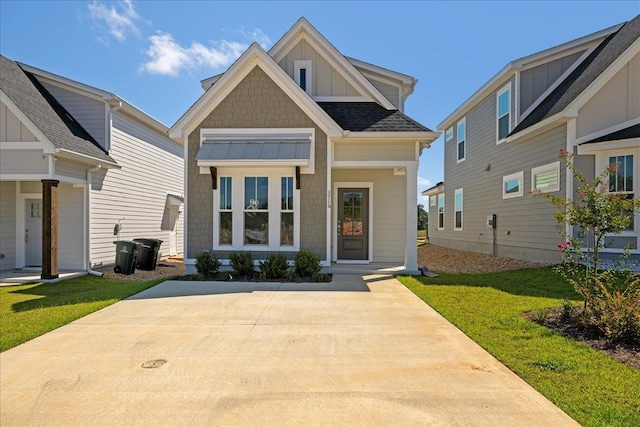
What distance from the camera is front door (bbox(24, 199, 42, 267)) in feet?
39.1

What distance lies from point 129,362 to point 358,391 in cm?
269

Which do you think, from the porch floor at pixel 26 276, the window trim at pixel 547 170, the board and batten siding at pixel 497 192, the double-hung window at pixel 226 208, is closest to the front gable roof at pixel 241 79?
the double-hung window at pixel 226 208

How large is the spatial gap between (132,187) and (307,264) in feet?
28.7

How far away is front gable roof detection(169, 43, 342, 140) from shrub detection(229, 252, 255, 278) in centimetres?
394

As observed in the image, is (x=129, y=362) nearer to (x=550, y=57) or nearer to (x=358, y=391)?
(x=358, y=391)

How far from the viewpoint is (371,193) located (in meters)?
11.9

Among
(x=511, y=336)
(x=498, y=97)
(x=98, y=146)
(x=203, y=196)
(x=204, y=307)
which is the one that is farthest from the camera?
(x=498, y=97)

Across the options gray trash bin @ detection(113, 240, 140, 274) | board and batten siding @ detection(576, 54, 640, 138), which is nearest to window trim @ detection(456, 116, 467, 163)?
board and batten siding @ detection(576, 54, 640, 138)

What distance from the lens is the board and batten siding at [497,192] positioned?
460 inches

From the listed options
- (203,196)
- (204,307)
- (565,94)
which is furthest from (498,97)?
(204,307)

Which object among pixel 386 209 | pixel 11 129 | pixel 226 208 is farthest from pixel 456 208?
pixel 11 129

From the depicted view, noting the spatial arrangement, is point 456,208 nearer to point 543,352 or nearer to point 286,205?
point 286,205

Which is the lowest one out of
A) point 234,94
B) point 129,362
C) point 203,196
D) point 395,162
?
point 129,362

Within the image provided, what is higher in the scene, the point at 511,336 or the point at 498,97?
the point at 498,97
